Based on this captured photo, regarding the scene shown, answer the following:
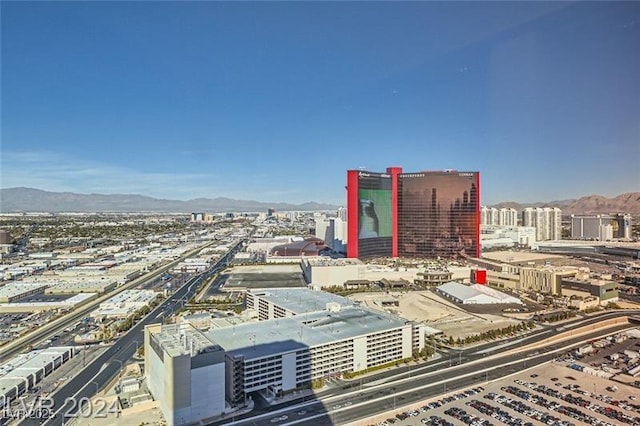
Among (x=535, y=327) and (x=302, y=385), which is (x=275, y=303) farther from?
(x=535, y=327)

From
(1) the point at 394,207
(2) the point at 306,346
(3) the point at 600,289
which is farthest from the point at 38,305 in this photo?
(3) the point at 600,289

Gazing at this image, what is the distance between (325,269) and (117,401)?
1326cm

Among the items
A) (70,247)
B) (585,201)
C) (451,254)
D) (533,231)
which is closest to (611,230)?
(533,231)

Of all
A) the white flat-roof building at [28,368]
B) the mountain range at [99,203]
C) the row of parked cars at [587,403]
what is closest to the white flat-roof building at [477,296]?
the row of parked cars at [587,403]

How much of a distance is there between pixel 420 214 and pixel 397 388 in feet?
59.9

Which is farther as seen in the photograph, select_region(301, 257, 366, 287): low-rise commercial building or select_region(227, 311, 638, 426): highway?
select_region(301, 257, 366, 287): low-rise commercial building

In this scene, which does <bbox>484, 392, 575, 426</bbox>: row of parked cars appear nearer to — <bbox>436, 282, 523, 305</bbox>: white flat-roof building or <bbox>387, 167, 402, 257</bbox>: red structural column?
<bbox>436, 282, 523, 305</bbox>: white flat-roof building

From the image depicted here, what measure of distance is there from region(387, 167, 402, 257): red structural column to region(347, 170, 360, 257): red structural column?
3.24 m

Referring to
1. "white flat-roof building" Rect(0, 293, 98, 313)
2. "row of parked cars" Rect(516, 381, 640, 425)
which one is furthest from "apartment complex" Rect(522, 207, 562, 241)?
"white flat-roof building" Rect(0, 293, 98, 313)

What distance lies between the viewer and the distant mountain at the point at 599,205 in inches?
1500

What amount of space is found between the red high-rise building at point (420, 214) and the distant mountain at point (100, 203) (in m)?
122

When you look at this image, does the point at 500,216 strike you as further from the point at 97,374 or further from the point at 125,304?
the point at 97,374

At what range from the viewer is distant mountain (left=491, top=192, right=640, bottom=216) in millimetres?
38094

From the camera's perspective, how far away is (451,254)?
26.7 metres
